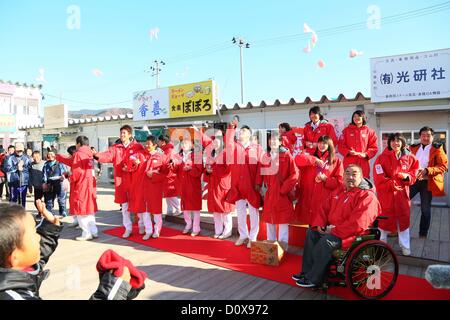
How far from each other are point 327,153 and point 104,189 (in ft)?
31.7

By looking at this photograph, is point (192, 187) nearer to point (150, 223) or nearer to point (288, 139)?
point (150, 223)

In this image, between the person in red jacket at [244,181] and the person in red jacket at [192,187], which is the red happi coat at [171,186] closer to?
the person in red jacket at [192,187]

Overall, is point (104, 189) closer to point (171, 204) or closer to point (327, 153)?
point (171, 204)

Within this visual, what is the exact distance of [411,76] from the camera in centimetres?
691

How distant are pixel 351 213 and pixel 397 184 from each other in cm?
132

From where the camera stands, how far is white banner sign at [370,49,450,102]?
21.6ft

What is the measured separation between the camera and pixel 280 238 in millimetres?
4527

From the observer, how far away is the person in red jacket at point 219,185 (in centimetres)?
517

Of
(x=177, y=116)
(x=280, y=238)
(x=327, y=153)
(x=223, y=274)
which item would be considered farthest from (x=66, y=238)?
(x=177, y=116)

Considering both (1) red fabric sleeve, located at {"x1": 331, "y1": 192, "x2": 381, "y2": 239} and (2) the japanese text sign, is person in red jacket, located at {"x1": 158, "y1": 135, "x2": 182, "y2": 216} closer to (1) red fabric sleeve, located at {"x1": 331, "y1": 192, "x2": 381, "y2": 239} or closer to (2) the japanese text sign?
(2) the japanese text sign

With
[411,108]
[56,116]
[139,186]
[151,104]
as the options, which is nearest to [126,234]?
[139,186]

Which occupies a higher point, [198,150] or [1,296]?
[198,150]

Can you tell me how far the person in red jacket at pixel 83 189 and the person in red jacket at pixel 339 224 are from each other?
371 cm
